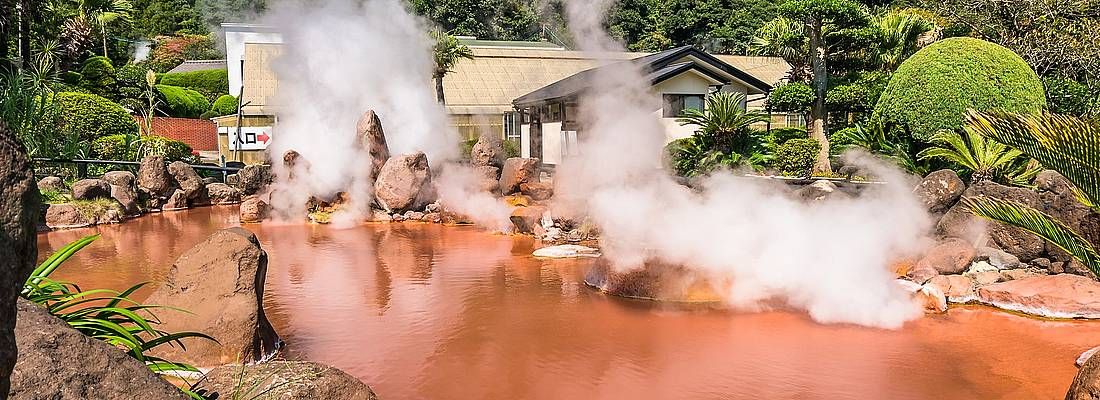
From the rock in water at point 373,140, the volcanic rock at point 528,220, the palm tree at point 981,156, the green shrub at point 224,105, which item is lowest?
the volcanic rock at point 528,220

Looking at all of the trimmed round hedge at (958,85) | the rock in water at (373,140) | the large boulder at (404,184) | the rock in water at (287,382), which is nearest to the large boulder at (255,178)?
the rock in water at (373,140)

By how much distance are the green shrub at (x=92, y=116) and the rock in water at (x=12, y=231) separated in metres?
24.0

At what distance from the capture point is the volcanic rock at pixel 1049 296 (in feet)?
29.0

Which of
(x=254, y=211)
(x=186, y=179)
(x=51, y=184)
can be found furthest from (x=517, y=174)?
(x=51, y=184)

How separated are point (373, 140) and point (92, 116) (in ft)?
37.4

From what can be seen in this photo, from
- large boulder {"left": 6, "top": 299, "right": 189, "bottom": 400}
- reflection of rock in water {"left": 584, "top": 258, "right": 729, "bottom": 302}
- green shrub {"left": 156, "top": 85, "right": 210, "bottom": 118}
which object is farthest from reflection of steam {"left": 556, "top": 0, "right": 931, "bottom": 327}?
green shrub {"left": 156, "top": 85, "right": 210, "bottom": 118}

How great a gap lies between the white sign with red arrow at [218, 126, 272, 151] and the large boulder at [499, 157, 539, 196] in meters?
12.7

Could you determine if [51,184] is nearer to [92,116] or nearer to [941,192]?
[92,116]

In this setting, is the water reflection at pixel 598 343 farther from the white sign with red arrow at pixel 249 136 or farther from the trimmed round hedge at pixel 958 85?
the white sign with red arrow at pixel 249 136

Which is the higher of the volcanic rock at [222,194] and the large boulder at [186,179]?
the large boulder at [186,179]

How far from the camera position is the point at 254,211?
58.0 feet

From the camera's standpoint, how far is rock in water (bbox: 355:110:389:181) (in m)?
18.7

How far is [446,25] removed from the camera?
140 feet

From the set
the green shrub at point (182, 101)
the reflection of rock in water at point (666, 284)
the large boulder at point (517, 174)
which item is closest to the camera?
the reflection of rock in water at point (666, 284)
